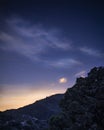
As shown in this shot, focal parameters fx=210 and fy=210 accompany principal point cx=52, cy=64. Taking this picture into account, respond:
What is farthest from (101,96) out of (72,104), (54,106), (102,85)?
(54,106)

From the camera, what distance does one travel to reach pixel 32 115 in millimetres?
107062

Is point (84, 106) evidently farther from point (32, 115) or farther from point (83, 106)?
point (32, 115)

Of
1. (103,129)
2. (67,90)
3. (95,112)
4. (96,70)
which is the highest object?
(96,70)

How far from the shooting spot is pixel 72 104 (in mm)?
32688

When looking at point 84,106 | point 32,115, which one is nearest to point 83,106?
point 84,106

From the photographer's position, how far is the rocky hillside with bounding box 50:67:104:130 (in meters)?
29.8

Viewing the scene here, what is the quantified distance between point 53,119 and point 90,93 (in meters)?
7.19

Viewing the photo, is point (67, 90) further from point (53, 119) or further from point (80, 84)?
point (53, 119)

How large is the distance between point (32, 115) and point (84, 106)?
3099 inches

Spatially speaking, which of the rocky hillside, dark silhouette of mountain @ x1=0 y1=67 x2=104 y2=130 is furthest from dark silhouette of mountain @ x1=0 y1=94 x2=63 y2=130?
the rocky hillside

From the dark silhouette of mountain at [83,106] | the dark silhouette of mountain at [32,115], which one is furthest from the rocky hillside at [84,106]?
the dark silhouette of mountain at [32,115]

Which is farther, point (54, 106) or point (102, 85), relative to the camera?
point (54, 106)

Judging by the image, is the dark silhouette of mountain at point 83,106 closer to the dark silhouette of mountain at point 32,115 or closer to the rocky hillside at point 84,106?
the rocky hillside at point 84,106

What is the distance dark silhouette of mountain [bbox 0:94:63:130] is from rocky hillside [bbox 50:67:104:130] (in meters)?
34.2
